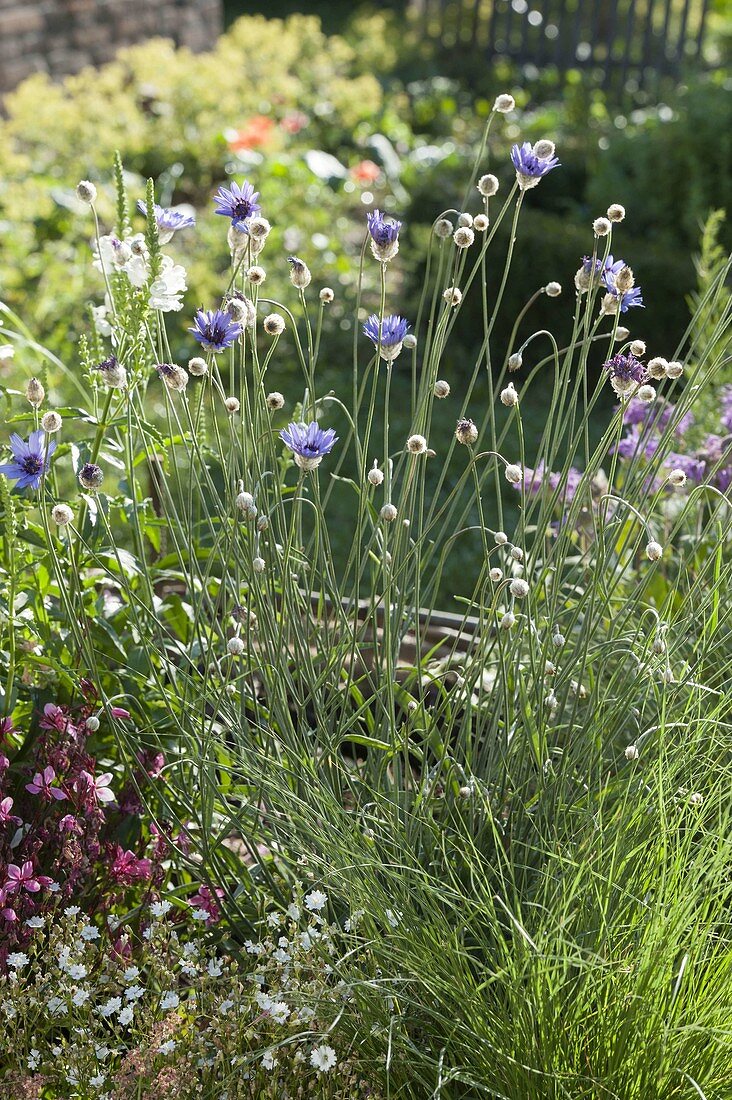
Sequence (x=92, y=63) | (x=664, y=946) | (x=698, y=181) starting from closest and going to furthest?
(x=664, y=946) < (x=698, y=181) < (x=92, y=63)

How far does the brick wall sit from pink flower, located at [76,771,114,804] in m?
6.84

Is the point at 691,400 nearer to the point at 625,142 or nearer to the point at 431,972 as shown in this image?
the point at 431,972

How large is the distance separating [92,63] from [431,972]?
826 centimetres

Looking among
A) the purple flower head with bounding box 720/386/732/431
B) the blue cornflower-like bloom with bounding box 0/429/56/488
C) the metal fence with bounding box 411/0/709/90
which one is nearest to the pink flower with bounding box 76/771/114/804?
the blue cornflower-like bloom with bounding box 0/429/56/488

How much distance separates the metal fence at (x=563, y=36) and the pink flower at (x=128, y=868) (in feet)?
29.5

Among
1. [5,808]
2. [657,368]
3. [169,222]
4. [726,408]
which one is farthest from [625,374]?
[726,408]

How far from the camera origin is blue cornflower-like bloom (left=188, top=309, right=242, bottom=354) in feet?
5.08

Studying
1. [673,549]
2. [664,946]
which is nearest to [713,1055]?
[664,946]

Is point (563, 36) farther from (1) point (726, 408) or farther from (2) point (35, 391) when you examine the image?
(2) point (35, 391)

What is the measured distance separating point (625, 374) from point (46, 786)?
3.37 ft

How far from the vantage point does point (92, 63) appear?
835 centimetres

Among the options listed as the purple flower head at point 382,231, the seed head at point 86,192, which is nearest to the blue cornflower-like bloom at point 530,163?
the purple flower head at point 382,231

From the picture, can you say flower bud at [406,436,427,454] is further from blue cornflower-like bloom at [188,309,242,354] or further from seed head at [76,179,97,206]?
seed head at [76,179,97,206]

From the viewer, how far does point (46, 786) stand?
1.75 metres
